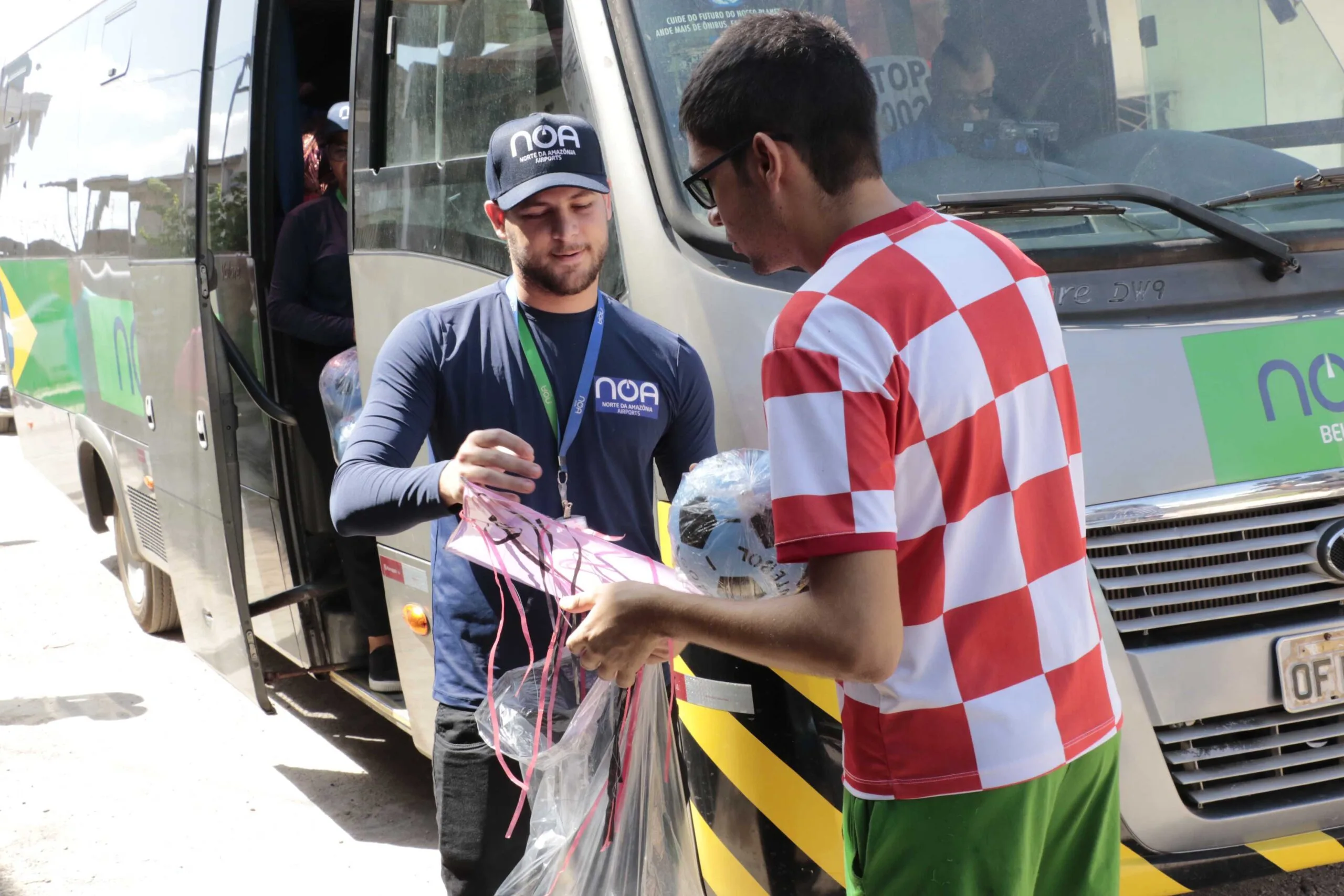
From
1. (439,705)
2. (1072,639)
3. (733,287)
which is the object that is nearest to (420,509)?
(439,705)

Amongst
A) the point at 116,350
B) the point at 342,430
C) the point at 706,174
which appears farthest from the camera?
the point at 116,350

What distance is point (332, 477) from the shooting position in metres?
4.72

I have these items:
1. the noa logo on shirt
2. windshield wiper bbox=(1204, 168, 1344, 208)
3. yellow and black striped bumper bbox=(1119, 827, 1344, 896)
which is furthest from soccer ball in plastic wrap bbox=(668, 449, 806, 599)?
windshield wiper bbox=(1204, 168, 1344, 208)

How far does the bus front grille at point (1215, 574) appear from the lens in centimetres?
251

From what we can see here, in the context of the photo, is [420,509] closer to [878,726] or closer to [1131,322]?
[878,726]

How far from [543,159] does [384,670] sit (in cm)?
247

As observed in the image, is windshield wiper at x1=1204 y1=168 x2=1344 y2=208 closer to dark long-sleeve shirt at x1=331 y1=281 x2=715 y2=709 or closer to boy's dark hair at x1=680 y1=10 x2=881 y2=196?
dark long-sleeve shirt at x1=331 y1=281 x2=715 y2=709

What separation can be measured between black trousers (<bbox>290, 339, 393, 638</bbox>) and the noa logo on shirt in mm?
2072

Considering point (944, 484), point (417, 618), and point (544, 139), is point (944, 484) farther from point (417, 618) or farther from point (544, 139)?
point (417, 618)

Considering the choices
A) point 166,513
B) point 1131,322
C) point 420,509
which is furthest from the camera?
point 166,513

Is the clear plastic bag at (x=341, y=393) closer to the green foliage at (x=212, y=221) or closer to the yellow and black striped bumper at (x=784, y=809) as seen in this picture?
the green foliage at (x=212, y=221)

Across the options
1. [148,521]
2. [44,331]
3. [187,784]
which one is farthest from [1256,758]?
[44,331]

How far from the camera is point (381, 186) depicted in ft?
12.3

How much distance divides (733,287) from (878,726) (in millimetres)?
1226
